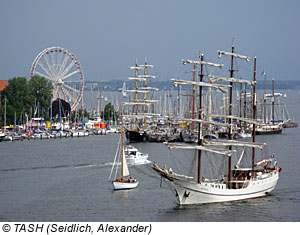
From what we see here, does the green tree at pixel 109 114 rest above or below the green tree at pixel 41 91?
below

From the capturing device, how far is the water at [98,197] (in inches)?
1984

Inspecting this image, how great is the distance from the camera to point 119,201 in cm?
5609

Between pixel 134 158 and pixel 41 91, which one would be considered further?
pixel 41 91

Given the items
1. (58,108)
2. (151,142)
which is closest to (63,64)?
(58,108)

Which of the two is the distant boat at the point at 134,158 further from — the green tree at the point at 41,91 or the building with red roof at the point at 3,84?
the building with red roof at the point at 3,84

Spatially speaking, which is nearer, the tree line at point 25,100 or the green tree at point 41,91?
the tree line at point 25,100

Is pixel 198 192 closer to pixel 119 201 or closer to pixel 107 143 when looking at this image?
pixel 119 201

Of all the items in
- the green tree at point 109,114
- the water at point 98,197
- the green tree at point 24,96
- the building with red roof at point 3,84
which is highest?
the building with red roof at point 3,84

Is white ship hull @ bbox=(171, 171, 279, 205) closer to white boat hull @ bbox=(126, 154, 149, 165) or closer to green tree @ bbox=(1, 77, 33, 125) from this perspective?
white boat hull @ bbox=(126, 154, 149, 165)

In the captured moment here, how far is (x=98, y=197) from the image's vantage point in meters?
57.9

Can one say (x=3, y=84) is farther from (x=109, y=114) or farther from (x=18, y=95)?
(x=109, y=114)

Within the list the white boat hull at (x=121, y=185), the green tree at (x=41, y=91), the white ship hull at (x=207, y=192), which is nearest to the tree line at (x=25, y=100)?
the green tree at (x=41, y=91)

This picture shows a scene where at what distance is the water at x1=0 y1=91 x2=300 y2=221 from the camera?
165ft

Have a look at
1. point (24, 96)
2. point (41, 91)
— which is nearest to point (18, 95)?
point (24, 96)
